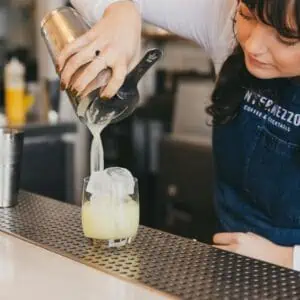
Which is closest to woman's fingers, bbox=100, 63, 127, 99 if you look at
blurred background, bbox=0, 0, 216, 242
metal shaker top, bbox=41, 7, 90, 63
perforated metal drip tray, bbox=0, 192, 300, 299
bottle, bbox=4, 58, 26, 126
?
metal shaker top, bbox=41, 7, 90, 63

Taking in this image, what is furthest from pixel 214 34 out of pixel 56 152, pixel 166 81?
pixel 166 81

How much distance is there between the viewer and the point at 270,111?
135cm

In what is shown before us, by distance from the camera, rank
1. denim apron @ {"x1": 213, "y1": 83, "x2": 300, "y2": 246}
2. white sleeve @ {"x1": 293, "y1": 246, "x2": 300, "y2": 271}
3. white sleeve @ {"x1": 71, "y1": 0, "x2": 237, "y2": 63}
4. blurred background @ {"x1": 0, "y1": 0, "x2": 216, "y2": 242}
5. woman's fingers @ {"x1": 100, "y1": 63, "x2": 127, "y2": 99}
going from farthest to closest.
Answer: blurred background @ {"x1": 0, "y1": 0, "x2": 216, "y2": 242}
white sleeve @ {"x1": 71, "y1": 0, "x2": 237, "y2": 63}
denim apron @ {"x1": 213, "y1": 83, "x2": 300, "y2": 246}
white sleeve @ {"x1": 293, "y1": 246, "x2": 300, "y2": 271}
woman's fingers @ {"x1": 100, "y1": 63, "x2": 127, "y2": 99}

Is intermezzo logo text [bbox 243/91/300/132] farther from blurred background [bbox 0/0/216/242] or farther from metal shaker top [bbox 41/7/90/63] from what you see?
blurred background [bbox 0/0/216/242]

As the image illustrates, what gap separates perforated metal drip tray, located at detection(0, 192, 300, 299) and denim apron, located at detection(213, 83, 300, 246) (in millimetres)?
258

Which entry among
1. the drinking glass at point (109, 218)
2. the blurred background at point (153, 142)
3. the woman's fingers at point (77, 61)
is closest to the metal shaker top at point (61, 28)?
the woman's fingers at point (77, 61)

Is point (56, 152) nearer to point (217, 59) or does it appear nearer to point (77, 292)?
point (217, 59)

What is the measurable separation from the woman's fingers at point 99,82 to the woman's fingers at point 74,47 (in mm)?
66

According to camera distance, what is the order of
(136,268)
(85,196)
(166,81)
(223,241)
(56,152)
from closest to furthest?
(136,268) < (85,196) < (223,241) < (56,152) < (166,81)

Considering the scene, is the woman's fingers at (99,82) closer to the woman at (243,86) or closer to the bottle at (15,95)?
the woman at (243,86)

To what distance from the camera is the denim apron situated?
4.32 feet

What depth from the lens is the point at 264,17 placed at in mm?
1077

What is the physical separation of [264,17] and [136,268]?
1.53 feet

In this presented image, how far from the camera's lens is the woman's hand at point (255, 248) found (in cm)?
123
